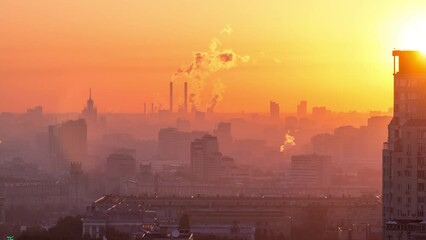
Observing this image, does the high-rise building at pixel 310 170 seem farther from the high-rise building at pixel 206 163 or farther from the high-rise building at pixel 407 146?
the high-rise building at pixel 407 146

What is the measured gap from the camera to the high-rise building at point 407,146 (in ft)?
188

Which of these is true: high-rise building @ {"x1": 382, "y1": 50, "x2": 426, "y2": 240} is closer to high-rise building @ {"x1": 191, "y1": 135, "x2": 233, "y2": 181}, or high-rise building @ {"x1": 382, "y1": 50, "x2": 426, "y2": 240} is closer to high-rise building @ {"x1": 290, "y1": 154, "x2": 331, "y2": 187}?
high-rise building @ {"x1": 290, "y1": 154, "x2": 331, "y2": 187}

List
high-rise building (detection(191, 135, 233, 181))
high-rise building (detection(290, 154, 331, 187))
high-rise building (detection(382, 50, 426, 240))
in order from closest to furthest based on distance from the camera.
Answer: high-rise building (detection(382, 50, 426, 240))
high-rise building (detection(290, 154, 331, 187))
high-rise building (detection(191, 135, 233, 181))

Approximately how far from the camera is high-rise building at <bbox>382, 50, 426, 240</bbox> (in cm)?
5744

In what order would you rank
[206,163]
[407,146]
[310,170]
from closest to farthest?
1. [407,146]
2. [310,170]
3. [206,163]

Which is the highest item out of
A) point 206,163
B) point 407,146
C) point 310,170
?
point 407,146

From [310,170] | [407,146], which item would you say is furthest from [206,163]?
[407,146]

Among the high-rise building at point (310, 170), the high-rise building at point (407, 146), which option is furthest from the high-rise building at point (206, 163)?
the high-rise building at point (407, 146)

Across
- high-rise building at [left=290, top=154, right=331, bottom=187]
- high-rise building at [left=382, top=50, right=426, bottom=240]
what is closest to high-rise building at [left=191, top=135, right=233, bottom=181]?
high-rise building at [left=290, top=154, right=331, bottom=187]

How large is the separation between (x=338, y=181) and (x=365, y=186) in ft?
32.2

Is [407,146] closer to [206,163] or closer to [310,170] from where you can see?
[310,170]

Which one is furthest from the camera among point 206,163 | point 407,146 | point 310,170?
point 206,163

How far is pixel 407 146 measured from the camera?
5853cm

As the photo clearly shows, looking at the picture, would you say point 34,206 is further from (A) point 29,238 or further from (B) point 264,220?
(A) point 29,238
